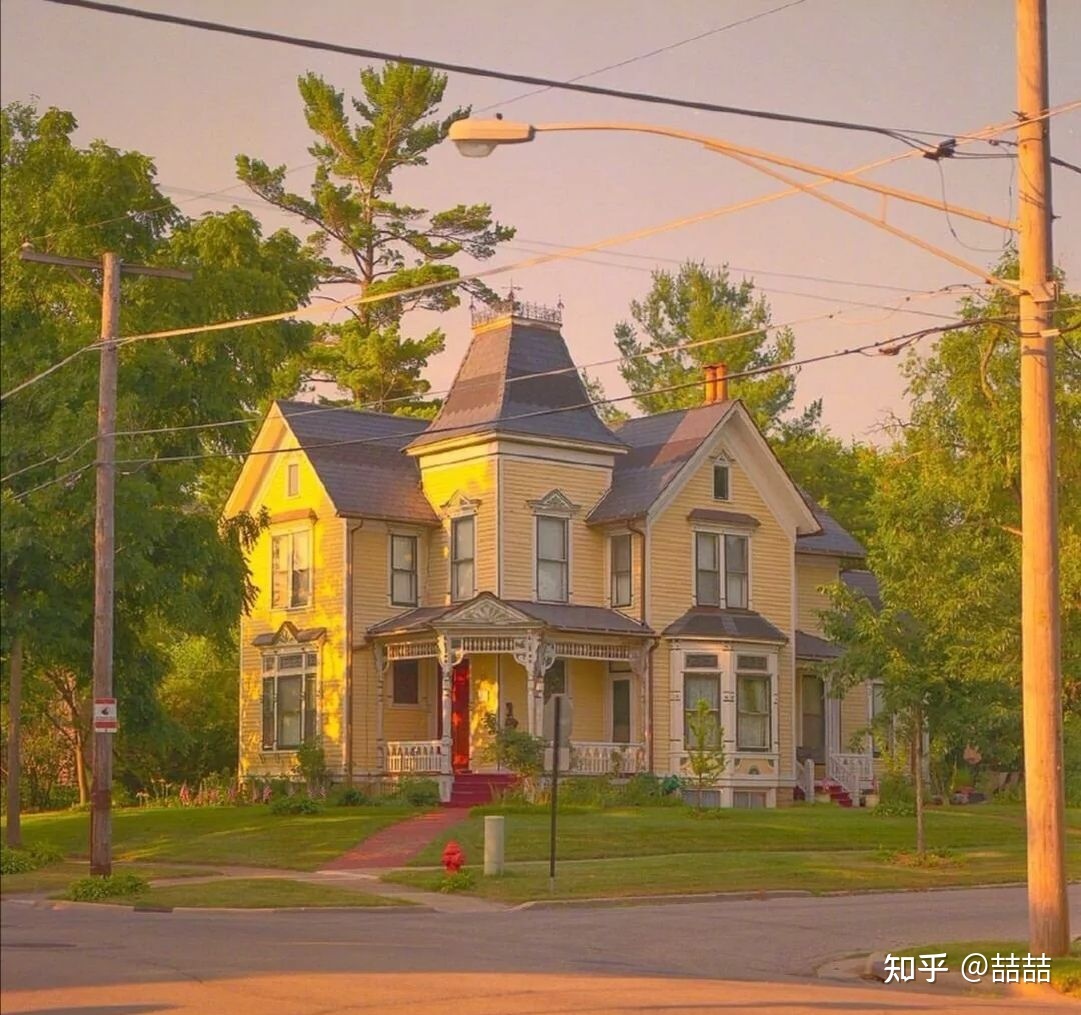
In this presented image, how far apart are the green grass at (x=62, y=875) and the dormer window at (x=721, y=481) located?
1977 centimetres

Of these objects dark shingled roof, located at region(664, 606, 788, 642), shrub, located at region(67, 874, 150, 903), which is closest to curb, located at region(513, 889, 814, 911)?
shrub, located at region(67, 874, 150, 903)

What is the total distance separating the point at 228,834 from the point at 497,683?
9689 millimetres

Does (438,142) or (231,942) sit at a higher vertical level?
(438,142)

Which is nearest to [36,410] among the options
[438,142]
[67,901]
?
[67,901]

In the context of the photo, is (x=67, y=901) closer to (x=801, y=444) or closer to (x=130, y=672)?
(x=130, y=672)

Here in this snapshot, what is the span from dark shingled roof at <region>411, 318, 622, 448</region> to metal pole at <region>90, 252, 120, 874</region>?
17.5m

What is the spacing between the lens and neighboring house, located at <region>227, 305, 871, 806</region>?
154 feet

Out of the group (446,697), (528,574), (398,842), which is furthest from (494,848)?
(528,574)

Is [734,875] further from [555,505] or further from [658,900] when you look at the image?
[555,505]

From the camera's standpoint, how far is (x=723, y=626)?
48.2m

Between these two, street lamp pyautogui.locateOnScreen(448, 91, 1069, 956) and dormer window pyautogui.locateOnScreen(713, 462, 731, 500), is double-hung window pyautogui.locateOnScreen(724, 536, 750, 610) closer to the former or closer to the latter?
dormer window pyautogui.locateOnScreen(713, 462, 731, 500)

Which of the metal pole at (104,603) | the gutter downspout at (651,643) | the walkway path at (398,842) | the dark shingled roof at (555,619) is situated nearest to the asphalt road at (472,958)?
the metal pole at (104,603)

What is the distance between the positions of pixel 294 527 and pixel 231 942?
30.2 metres

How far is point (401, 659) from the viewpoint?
1876 inches
